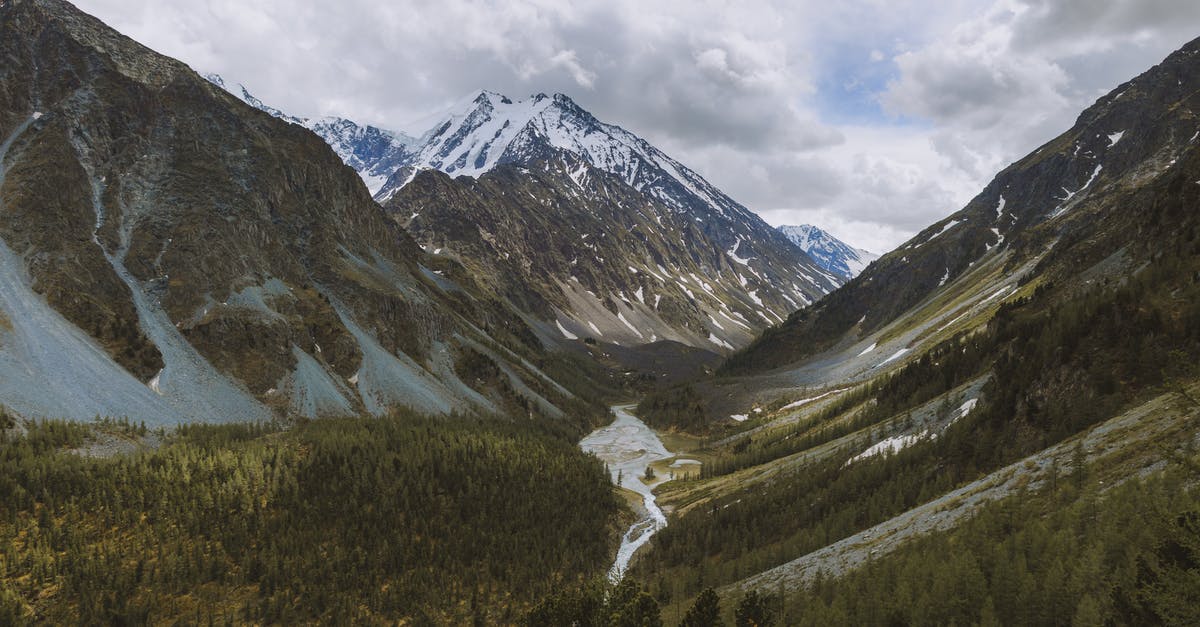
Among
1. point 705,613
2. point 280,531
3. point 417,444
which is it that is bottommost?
point 705,613

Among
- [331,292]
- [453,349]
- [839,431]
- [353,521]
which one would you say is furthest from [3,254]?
[839,431]

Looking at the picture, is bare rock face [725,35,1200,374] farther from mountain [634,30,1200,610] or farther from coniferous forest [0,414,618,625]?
coniferous forest [0,414,618,625]

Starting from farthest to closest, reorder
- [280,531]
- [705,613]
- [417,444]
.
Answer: [417,444] → [280,531] → [705,613]

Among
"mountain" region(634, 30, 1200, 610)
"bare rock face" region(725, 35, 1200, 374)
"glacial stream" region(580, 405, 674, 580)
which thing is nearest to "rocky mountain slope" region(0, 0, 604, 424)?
"glacial stream" region(580, 405, 674, 580)

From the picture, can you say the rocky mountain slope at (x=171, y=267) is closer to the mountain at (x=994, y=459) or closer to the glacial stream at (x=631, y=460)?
the glacial stream at (x=631, y=460)

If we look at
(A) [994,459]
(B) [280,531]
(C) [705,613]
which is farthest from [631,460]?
(C) [705,613]

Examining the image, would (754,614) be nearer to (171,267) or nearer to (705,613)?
(705,613)
